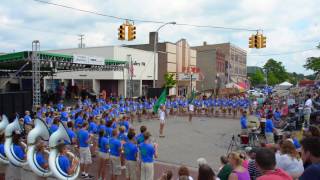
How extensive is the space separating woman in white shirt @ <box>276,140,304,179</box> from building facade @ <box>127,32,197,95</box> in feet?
128

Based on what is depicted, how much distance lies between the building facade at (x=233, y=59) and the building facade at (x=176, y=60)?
58.4ft

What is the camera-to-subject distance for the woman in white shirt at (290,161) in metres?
5.98

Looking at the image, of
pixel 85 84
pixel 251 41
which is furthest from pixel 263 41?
pixel 85 84

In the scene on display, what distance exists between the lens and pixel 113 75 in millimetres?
38031

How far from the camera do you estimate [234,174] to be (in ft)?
17.0

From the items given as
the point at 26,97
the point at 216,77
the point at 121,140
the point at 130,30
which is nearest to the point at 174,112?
the point at 130,30

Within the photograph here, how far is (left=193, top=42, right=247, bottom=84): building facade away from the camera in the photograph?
7419cm

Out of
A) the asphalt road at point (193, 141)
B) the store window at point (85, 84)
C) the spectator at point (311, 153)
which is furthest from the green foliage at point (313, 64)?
the spectator at point (311, 153)

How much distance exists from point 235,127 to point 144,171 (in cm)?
1440

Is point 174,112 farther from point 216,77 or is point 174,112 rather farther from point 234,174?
point 216,77

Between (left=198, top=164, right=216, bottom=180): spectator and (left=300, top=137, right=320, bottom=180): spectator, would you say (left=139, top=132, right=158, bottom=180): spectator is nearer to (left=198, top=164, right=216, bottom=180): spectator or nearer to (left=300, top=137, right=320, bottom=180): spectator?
(left=198, top=164, right=216, bottom=180): spectator

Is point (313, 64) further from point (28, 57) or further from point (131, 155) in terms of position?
point (131, 155)

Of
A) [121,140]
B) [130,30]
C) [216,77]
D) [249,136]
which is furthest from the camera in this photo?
[216,77]

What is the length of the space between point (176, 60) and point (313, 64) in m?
20.9
